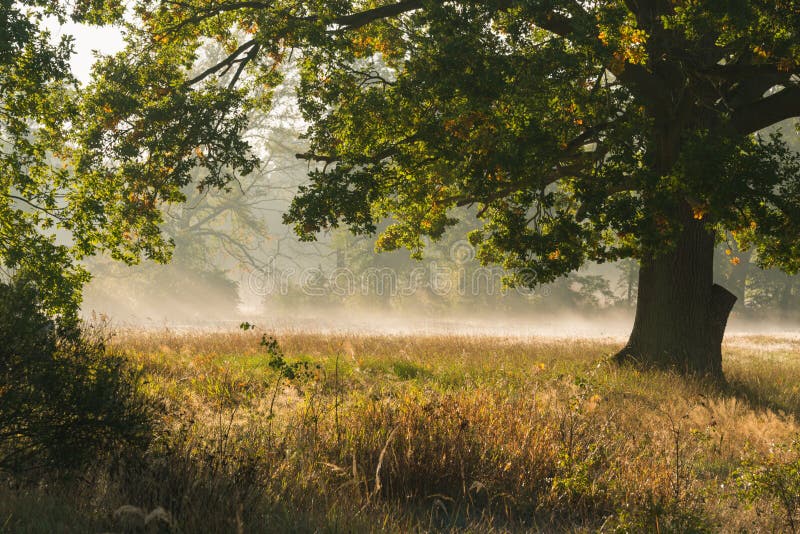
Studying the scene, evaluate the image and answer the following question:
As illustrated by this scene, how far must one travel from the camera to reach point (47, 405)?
4617 millimetres

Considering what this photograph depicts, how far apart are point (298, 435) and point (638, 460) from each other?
10.2ft

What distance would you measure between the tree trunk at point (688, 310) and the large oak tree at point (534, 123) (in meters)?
0.03

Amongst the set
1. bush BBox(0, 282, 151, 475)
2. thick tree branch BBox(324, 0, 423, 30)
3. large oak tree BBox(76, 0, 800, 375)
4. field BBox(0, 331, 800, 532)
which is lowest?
field BBox(0, 331, 800, 532)

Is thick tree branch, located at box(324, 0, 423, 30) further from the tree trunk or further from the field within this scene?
the field

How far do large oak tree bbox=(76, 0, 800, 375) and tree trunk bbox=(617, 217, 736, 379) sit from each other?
0.03 metres

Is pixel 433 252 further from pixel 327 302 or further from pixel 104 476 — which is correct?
pixel 104 476

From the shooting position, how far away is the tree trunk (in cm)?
1258

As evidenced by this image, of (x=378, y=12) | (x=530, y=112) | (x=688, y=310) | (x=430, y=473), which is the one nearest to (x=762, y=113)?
(x=688, y=310)

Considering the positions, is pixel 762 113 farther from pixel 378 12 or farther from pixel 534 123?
pixel 378 12

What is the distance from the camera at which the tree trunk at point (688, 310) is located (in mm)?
12578

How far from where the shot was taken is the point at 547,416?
671 cm

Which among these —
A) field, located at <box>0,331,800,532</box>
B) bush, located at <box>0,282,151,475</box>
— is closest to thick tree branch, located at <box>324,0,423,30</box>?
field, located at <box>0,331,800,532</box>

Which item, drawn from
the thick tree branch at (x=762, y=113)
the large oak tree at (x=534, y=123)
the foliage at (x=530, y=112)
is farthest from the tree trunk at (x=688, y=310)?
the thick tree branch at (x=762, y=113)

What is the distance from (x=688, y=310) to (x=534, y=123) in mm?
5751
